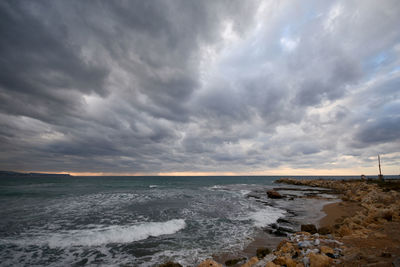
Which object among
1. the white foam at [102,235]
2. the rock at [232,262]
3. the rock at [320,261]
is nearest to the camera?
the rock at [320,261]

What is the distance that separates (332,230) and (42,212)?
22.7 meters

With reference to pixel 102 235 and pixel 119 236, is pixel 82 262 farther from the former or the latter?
pixel 102 235

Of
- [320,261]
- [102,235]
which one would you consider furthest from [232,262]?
[102,235]

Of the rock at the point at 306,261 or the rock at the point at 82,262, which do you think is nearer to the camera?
the rock at the point at 306,261

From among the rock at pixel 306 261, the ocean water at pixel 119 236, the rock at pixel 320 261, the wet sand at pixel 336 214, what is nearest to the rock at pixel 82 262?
the ocean water at pixel 119 236

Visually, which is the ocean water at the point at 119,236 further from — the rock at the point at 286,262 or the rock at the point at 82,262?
the rock at the point at 286,262

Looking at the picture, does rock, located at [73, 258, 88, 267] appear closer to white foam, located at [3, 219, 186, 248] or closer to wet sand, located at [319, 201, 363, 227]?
white foam, located at [3, 219, 186, 248]

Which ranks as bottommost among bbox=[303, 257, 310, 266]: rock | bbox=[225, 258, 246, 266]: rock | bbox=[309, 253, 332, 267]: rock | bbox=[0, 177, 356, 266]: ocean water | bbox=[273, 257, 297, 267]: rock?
bbox=[0, 177, 356, 266]: ocean water

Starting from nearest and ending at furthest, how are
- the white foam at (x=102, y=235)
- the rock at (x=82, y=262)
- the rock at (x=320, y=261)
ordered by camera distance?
the rock at (x=320, y=261) < the rock at (x=82, y=262) < the white foam at (x=102, y=235)

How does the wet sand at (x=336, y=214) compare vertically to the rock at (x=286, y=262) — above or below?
below

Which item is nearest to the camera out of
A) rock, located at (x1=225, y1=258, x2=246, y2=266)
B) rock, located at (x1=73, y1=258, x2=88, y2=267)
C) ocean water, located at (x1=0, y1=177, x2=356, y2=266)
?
rock, located at (x1=225, y1=258, x2=246, y2=266)

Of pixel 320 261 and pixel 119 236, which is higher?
pixel 320 261

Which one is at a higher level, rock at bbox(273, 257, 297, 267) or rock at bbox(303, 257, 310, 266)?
rock at bbox(303, 257, 310, 266)

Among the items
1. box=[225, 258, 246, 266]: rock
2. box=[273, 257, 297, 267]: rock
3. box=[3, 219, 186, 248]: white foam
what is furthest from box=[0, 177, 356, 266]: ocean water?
box=[273, 257, 297, 267]: rock
